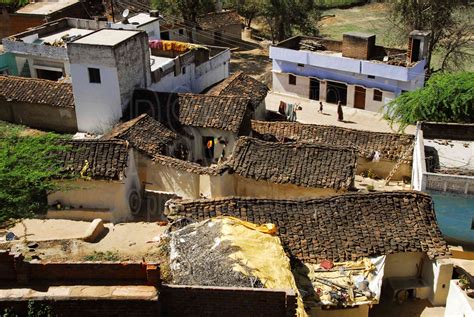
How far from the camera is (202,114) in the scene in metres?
29.1

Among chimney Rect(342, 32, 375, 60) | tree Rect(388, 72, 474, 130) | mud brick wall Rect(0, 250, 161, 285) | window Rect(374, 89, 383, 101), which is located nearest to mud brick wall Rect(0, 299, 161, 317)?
mud brick wall Rect(0, 250, 161, 285)

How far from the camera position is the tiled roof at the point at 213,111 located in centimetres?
2852

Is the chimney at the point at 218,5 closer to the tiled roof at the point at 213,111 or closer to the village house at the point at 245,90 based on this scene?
the village house at the point at 245,90

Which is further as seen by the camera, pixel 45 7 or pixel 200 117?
pixel 45 7

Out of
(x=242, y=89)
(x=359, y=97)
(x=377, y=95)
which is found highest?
(x=242, y=89)

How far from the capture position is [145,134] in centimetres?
2650

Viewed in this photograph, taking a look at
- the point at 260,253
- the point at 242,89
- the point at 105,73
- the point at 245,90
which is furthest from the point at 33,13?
the point at 260,253

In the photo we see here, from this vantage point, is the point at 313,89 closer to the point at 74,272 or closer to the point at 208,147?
the point at 208,147

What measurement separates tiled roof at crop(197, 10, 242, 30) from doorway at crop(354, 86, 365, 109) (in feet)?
54.9

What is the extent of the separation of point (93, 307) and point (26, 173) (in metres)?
11.1

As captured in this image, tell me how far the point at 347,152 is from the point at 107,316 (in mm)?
14890

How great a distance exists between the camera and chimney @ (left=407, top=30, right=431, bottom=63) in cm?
3812

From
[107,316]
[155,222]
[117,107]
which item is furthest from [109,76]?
[107,316]

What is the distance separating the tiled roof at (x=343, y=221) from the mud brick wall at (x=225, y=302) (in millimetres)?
5473
